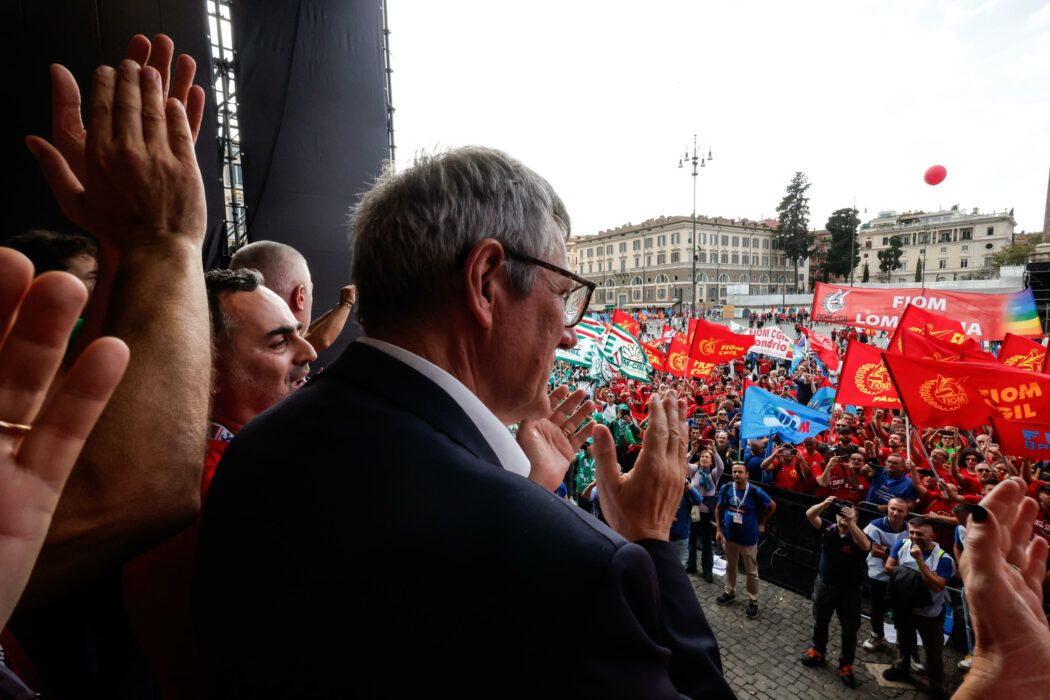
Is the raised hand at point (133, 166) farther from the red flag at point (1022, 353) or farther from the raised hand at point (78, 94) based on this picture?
the red flag at point (1022, 353)

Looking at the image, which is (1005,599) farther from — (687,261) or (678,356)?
(687,261)

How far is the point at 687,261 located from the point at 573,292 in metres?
83.8

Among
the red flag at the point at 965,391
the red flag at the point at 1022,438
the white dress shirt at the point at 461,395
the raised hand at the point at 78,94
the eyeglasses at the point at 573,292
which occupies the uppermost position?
the raised hand at the point at 78,94

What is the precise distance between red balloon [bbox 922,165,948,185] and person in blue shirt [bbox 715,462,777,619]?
2483 cm

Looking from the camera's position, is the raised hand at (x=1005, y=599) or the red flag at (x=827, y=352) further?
the red flag at (x=827, y=352)

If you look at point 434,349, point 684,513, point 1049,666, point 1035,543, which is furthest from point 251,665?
point 684,513

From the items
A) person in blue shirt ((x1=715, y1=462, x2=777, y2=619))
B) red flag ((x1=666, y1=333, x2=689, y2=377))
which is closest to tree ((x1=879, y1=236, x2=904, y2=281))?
red flag ((x1=666, y1=333, x2=689, y2=377))

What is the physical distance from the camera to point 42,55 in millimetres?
4594

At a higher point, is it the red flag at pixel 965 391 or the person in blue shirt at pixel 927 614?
the red flag at pixel 965 391

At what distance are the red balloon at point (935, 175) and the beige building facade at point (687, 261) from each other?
54524 millimetres

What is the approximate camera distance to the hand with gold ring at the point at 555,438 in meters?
2.11

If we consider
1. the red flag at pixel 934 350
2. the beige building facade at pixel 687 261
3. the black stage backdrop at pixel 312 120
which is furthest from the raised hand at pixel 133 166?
the beige building facade at pixel 687 261

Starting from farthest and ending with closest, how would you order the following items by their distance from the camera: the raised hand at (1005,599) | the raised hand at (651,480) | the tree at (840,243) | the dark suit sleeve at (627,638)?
the tree at (840,243), the raised hand at (651,480), the raised hand at (1005,599), the dark suit sleeve at (627,638)

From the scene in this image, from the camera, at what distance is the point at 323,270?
7.81 m
